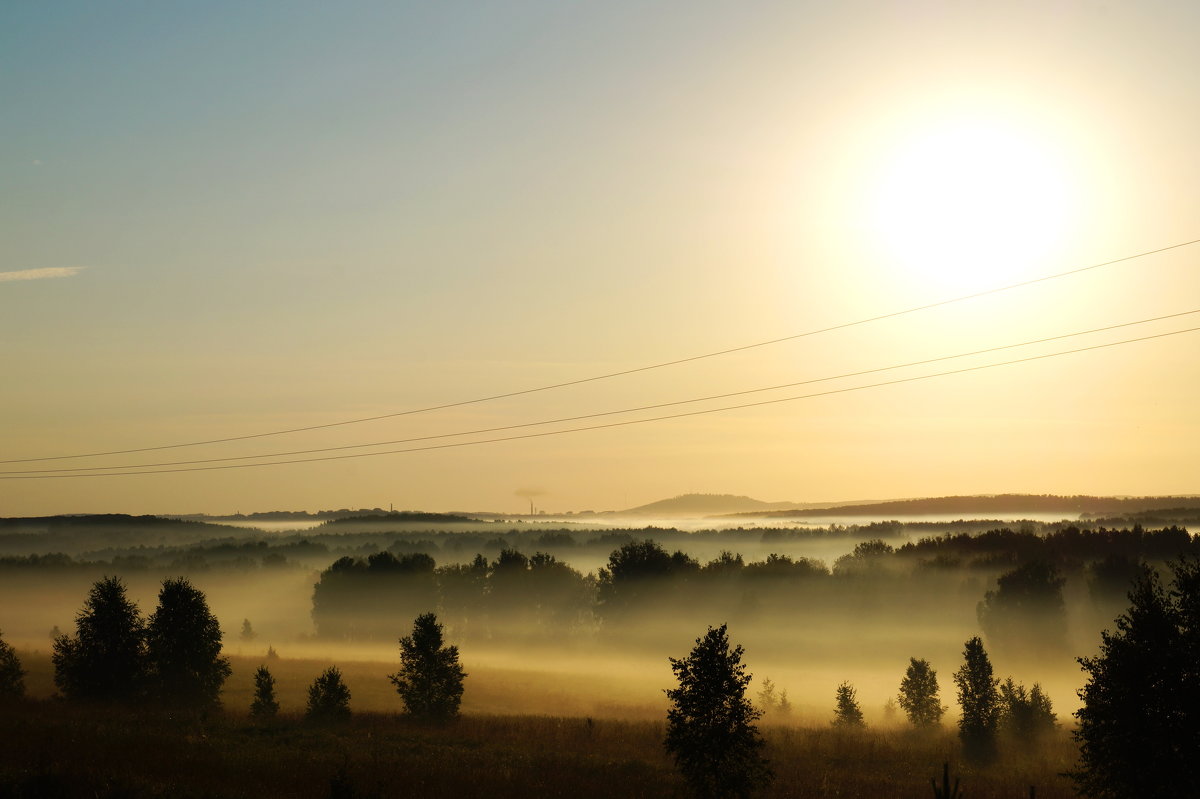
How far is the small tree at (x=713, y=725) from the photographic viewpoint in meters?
35.7

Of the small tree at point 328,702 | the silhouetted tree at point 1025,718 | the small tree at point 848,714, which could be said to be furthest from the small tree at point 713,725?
Answer: the silhouetted tree at point 1025,718

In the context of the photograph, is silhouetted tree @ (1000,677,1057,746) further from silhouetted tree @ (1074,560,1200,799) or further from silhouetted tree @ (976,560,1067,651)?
silhouetted tree @ (976,560,1067,651)

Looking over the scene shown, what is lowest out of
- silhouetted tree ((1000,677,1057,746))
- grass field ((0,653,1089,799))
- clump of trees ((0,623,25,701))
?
silhouetted tree ((1000,677,1057,746))

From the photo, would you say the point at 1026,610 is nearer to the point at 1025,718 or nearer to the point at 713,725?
the point at 1025,718

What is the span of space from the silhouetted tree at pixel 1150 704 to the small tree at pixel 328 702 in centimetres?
4182

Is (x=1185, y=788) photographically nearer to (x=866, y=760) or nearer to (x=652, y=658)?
(x=866, y=760)

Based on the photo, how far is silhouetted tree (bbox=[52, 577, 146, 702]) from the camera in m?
61.8

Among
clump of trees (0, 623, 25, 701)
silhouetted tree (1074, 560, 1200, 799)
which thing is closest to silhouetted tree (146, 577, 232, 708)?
clump of trees (0, 623, 25, 701)

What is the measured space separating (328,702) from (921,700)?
49077 mm

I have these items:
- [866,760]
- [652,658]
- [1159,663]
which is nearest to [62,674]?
[866,760]

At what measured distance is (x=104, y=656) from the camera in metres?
62.1

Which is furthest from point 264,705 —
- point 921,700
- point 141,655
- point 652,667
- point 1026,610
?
point 1026,610

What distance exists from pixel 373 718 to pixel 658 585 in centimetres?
11000

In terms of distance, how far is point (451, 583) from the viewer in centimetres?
19062
